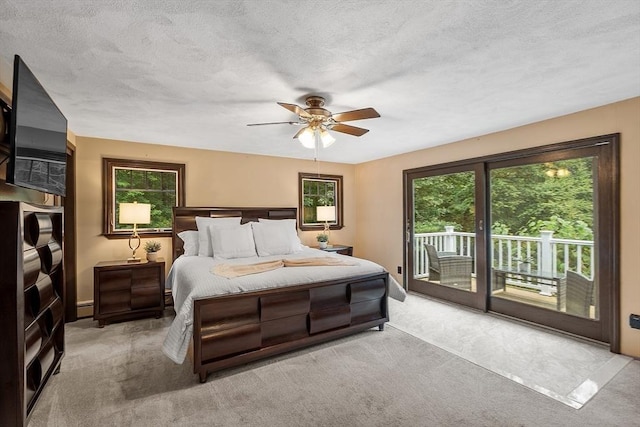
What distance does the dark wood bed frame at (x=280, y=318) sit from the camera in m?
2.35

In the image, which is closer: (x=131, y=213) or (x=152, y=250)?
(x=131, y=213)

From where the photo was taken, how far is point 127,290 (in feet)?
11.6

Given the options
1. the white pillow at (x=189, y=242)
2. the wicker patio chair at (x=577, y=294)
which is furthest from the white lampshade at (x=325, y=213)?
the wicker patio chair at (x=577, y=294)

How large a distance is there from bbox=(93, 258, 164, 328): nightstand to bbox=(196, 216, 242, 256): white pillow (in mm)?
508

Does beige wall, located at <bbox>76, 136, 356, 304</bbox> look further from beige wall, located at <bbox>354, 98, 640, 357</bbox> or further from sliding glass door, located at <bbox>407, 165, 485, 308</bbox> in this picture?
→ sliding glass door, located at <bbox>407, 165, 485, 308</bbox>

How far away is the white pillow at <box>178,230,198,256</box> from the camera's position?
12.8 ft

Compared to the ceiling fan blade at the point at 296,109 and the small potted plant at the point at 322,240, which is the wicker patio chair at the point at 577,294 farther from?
the ceiling fan blade at the point at 296,109

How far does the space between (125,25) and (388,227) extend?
179 inches

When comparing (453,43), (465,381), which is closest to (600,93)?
(453,43)

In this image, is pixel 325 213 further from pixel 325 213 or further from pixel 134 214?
pixel 134 214

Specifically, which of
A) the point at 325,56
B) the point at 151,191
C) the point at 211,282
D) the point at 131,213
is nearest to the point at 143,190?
the point at 151,191

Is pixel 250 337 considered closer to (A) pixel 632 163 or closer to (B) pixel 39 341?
(B) pixel 39 341

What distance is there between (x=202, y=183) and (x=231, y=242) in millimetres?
1289

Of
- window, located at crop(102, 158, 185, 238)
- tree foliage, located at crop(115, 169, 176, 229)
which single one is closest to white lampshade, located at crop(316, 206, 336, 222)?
window, located at crop(102, 158, 185, 238)
